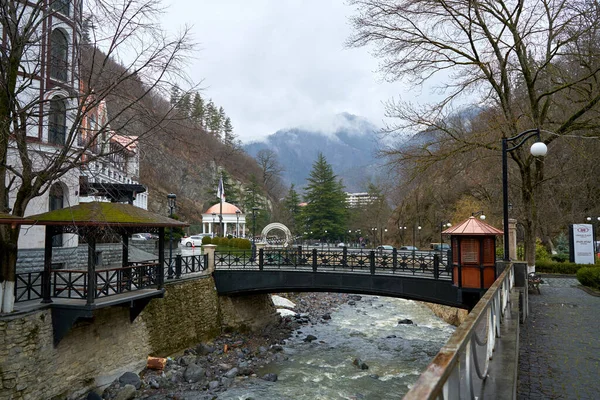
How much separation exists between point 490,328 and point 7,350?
37.6 ft

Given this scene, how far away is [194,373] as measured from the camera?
49.6ft

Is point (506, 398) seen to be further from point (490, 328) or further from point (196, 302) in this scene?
point (196, 302)

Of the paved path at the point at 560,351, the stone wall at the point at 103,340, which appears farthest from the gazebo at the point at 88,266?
the paved path at the point at 560,351

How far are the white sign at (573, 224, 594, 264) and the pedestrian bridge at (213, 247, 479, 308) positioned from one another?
31.1 feet

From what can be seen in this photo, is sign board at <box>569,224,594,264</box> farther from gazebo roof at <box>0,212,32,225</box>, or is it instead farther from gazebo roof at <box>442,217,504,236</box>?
gazebo roof at <box>0,212,32,225</box>

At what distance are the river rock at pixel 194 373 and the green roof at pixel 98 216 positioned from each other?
18.3 feet

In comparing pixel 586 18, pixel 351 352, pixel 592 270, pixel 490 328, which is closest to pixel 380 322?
pixel 351 352

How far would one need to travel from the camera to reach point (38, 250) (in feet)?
57.1

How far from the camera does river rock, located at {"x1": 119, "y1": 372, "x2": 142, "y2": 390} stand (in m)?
13.9

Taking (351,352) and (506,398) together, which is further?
(351,352)

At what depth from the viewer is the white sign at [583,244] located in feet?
75.8

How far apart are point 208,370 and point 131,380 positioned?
292cm

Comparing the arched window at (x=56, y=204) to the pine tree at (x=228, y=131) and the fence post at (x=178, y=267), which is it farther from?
the pine tree at (x=228, y=131)

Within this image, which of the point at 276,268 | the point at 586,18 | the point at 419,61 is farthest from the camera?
the point at 276,268
